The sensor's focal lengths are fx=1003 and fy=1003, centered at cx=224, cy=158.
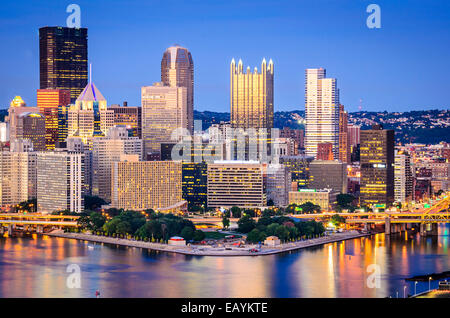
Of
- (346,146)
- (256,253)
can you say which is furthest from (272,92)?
(256,253)

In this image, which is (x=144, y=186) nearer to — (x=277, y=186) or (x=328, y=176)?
(x=277, y=186)

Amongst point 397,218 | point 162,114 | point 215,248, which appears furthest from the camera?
point 162,114

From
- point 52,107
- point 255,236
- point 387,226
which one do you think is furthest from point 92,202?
point 52,107

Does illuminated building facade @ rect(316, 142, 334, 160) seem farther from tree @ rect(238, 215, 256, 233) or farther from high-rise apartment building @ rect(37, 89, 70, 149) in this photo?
tree @ rect(238, 215, 256, 233)

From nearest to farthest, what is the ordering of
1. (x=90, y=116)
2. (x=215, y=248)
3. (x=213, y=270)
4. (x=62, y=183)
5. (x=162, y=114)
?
(x=213, y=270)
(x=215, y=248)
(x=62, y=183)
(x=90, y=116)
(x=162, y=114)

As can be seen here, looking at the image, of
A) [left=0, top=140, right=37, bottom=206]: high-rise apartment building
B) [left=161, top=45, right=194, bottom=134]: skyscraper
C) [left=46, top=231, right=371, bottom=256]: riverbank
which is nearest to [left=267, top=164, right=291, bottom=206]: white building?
[left=46, top=231, right=371, bottom=256]: riverbank

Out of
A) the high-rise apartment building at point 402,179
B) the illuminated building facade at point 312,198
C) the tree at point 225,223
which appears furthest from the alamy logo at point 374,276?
the high-rise apartment building at point 402,179

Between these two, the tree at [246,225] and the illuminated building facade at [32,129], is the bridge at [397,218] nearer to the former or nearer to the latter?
the tree at [246,225]
